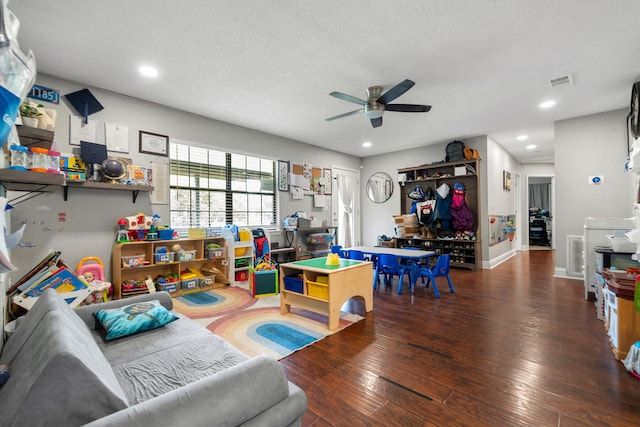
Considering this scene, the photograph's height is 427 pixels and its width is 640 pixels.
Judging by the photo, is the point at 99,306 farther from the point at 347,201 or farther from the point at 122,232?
the point at 347,201

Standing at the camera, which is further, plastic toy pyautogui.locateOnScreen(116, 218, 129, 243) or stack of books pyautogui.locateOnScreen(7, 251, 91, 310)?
plastic toy pyautogui.locateOnScreen(116, 218, 129, 243)

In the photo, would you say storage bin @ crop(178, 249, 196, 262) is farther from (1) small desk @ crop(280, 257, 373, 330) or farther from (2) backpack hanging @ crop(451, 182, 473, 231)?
(2) backpack hanging @ crop(451, 182, 473, 231)

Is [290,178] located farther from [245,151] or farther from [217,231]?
[217,231]

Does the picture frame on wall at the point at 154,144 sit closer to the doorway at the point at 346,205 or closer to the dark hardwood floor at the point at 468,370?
the dark hardwood floor at the point at 468,370

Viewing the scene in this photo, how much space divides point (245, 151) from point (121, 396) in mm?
4757

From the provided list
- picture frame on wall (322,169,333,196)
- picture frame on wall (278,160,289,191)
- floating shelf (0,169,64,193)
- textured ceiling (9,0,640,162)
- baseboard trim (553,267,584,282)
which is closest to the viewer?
floating shelf (0,169,64,193)

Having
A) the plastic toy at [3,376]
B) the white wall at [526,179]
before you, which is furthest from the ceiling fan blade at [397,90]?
the white wall at [526,179]

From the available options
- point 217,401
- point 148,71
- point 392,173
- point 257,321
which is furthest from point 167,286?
point 392,173

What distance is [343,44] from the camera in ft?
9.06

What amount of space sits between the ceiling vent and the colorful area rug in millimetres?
3676

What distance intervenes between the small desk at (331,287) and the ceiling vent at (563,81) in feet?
10.5

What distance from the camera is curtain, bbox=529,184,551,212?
10.4 m

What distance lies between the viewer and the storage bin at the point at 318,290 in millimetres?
2885

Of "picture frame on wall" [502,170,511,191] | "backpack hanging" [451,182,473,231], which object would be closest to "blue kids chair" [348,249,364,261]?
"backpack hanging" [451,182,473,231]
